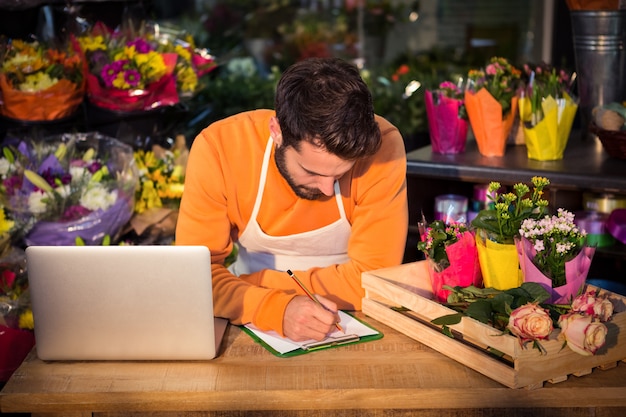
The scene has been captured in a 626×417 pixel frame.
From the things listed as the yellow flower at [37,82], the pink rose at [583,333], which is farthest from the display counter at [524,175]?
the yellow flower at [37,82]

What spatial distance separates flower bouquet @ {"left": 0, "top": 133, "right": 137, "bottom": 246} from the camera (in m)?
3.25

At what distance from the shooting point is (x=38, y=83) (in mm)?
3439

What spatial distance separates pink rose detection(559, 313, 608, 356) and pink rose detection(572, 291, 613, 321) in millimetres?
37

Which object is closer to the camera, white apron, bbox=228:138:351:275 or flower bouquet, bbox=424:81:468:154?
white apron, bbox=228:138:351:275

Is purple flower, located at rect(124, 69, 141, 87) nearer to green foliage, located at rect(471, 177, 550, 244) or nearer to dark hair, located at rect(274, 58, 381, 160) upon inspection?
dark hair, located at rect(274, 58, 381, 160)

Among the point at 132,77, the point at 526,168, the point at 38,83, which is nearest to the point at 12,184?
the point at 38,83

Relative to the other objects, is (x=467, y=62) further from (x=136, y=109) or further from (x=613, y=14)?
(x=136, y=109)

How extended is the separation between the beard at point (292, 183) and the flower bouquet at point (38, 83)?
1.40 metres

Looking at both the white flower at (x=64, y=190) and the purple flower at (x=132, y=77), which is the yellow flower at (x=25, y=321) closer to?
the white flower at (x=64, y=190)

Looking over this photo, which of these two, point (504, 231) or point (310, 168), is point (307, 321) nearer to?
point (310, 168)

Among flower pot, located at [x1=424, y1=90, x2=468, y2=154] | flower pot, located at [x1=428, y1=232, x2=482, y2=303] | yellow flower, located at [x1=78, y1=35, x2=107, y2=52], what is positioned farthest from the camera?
yellow flower, located at [x1=78, y1=35, x2=107, y2=52]

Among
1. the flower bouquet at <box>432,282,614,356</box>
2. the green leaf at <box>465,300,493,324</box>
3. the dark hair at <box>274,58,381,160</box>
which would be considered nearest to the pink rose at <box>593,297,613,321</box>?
the flower bouquet at <box>432,282,614,356</box>

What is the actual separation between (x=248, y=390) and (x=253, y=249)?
2.98 ft

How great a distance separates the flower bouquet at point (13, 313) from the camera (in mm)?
2906
